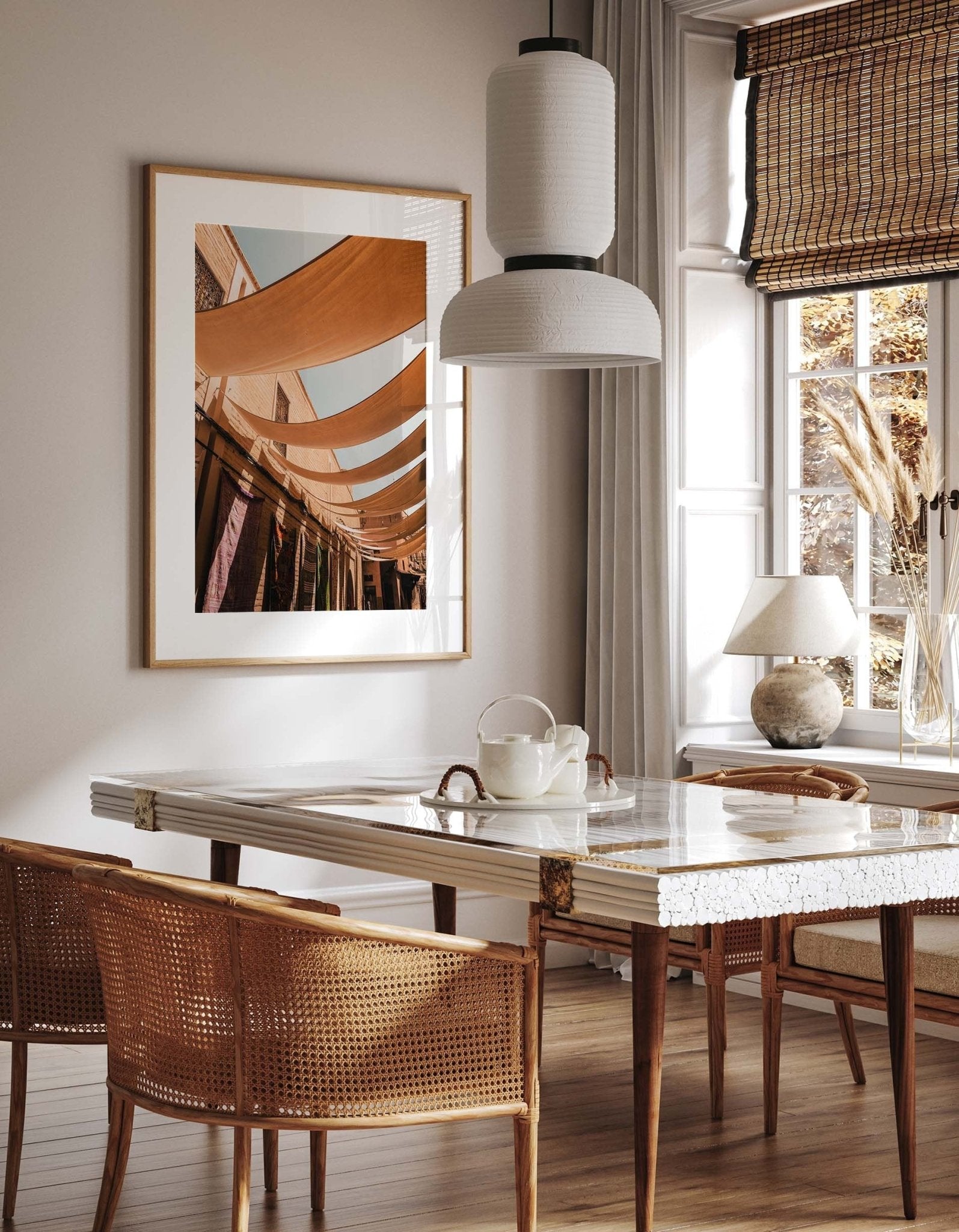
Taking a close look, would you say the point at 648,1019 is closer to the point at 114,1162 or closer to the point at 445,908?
the point at 114,1162

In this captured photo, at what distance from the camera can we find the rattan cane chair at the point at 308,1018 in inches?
101

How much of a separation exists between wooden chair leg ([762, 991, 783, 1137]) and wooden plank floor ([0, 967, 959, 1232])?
0.05 meters

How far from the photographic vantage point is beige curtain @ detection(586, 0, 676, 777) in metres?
5.35

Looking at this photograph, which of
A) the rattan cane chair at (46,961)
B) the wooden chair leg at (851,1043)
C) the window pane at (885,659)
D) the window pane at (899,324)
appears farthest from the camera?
the window pane at (885,659)

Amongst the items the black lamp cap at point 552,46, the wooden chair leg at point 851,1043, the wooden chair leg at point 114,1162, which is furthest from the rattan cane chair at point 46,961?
the wooden chair leg at point 851,1043

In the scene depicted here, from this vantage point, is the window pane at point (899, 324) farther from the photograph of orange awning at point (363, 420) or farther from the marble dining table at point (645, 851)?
the marble dining table at point (645, 851)

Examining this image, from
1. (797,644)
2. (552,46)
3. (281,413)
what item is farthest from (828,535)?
(552,46)

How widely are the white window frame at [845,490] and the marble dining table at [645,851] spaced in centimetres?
171

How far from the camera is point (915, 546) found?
507cm

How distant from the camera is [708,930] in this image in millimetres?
3752

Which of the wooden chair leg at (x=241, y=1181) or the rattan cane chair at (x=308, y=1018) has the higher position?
the rattan cane chair at (x=308, y=1018)

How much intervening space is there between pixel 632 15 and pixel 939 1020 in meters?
3.43

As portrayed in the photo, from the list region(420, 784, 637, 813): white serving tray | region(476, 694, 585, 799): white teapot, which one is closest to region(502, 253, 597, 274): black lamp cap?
region(476, 694, 585, 799): white teapot

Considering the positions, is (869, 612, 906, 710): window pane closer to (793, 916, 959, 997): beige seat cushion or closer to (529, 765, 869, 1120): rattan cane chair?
(529, 765, 869, 1120): rattan cane chair
